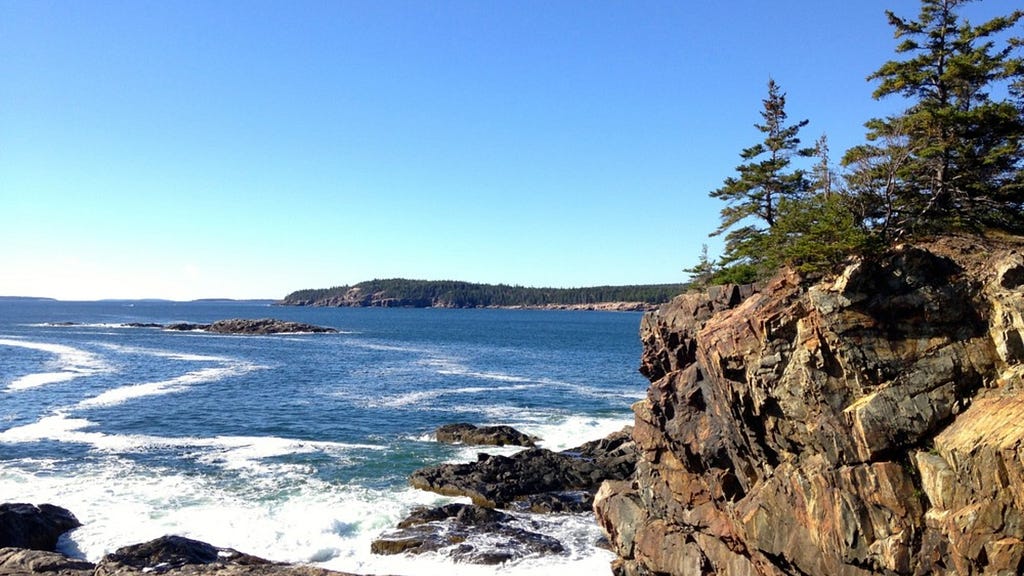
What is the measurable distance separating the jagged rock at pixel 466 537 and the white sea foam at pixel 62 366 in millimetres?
47068

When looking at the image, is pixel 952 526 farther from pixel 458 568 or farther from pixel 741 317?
pixel 458 568

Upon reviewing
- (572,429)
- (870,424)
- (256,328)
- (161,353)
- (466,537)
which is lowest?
(466,537)

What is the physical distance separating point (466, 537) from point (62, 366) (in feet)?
213

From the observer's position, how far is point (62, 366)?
71938 mm

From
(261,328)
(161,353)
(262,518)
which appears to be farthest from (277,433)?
(261,328)

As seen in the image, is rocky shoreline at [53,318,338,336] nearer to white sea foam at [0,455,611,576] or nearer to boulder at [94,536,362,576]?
white sea foam at [0,455,611,576]

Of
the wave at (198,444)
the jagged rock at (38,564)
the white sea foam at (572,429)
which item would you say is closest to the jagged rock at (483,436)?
the white sea foam at (572,429)

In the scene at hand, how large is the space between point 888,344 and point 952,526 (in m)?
4.10

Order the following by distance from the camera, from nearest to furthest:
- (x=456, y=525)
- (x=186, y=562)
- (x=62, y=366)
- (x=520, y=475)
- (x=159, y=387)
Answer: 1. (x=186, y=562)
2. (x=456, y=525)
3. (x=520, y=475)
4. (x=159, y=387)
5. (x=62, y=366)

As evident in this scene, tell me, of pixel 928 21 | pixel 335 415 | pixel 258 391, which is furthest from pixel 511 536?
pixel 258 391

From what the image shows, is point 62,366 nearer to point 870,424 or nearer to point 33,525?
point 33,525

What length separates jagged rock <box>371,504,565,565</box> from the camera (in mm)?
23219

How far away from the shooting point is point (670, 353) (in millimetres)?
22375

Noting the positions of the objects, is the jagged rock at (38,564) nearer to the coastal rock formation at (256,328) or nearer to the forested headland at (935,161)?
the forested headland at (935,161)
